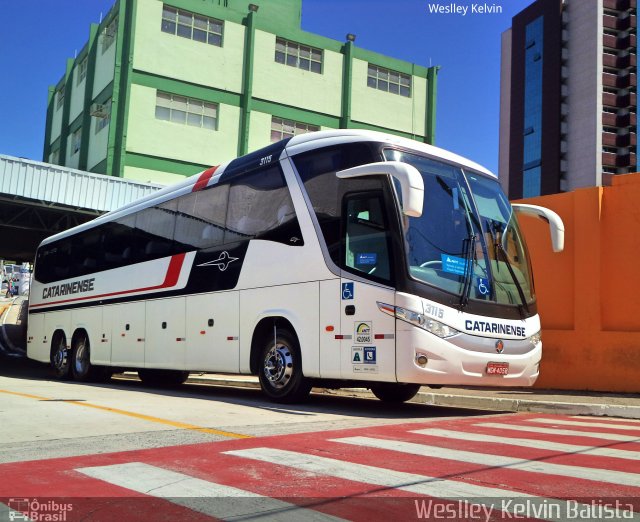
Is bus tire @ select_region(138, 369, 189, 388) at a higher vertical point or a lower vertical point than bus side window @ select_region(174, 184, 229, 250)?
lower

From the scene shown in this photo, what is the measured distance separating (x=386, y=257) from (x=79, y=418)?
4.21m

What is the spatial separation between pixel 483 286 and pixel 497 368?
3.55 ft

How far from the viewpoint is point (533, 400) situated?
1077cm

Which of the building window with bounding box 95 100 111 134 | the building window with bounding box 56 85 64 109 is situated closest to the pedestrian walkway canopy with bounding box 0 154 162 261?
the building window with bounding box 95 100 111 134

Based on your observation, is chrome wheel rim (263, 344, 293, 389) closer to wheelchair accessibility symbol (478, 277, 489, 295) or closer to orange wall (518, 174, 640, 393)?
wheelchair accessibility symbol (478, 277, 489, 295)

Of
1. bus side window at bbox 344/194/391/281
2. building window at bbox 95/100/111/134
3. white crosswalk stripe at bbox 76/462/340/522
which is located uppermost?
building window at bbox 95/100/111/134

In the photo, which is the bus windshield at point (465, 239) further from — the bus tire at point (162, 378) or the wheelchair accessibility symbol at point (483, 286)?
the bus tire at point (162, 378)

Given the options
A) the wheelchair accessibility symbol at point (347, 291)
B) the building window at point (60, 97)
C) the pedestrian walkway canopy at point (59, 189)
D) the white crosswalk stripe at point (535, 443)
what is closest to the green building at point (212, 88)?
the building window at point (60, 97)

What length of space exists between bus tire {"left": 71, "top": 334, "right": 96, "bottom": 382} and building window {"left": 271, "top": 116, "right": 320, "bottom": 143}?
78.2ft

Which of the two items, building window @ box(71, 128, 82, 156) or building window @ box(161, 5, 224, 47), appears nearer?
building window @ box(161, 5, 224, 47)

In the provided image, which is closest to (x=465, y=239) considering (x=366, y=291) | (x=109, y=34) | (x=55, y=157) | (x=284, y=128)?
(x=366, y=291)

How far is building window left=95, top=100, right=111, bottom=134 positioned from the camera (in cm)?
3497

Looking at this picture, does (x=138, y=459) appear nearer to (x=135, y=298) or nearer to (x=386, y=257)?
(x=386, y=257)

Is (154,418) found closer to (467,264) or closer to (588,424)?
(467,264)
